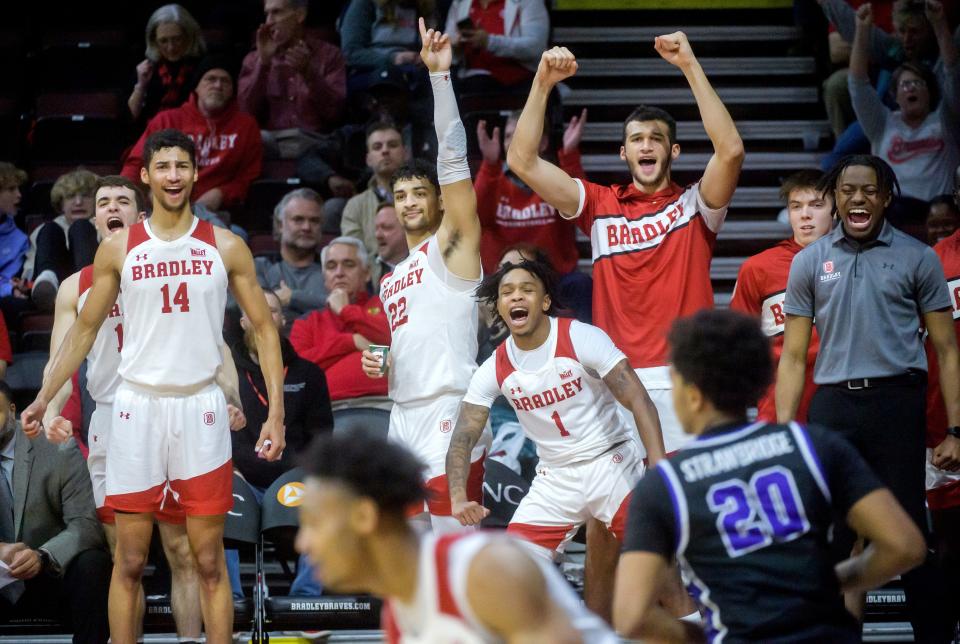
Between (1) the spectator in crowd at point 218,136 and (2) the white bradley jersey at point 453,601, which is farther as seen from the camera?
(1) the spectator in crowd at point 218,136

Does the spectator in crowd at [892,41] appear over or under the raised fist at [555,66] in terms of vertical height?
over

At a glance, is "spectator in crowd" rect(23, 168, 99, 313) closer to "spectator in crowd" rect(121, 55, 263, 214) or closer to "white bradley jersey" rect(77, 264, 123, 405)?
"spectator in crowd" rect(121, 55, 263, 214)

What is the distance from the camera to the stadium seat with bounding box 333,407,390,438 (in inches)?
260

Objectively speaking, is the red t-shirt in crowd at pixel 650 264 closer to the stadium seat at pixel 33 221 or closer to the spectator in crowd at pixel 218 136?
the spectator in crowd at pixel 218 136

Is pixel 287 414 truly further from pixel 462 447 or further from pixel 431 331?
pixel 462 447

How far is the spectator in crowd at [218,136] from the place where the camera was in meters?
8.70

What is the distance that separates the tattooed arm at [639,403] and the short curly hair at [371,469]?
2111mm

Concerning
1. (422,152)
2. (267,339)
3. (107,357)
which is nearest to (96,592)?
(107,357)

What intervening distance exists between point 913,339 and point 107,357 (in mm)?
3453

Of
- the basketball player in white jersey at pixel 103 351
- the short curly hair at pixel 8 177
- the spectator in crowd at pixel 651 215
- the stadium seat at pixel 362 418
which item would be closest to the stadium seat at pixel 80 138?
the short curly hair at pixel 8 177

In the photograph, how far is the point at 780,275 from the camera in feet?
19.1

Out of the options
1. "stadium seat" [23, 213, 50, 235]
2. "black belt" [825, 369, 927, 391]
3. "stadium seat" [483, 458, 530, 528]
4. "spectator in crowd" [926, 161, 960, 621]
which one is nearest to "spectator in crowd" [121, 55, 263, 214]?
"stadium seat" [23, 213, 50, 235]

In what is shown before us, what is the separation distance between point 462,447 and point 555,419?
15.4 inches

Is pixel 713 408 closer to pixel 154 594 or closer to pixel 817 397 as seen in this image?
pixel 817 397
